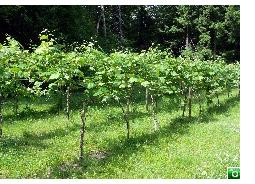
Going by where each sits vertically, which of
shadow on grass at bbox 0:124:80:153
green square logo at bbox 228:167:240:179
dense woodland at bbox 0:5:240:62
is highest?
dense woodland at bbox 0:5:240:62

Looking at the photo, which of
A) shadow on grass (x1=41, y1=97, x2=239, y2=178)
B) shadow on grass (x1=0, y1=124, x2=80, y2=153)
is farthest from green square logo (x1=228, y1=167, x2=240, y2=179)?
shadow on grass (x1=0, y1=124, x2=80, y2=153)

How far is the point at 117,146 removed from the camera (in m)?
16.4

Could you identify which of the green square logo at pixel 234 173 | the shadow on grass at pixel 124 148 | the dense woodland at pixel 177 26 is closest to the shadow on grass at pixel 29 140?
the shadow on grass at pixel 124 148

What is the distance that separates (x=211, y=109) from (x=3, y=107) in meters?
12.5

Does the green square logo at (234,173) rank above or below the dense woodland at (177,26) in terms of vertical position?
below

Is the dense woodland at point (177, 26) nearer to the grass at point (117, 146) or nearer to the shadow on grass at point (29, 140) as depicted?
the grass at point (117, 146)

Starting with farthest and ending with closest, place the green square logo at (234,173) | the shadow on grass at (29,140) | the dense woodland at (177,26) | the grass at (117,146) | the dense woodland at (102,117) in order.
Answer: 1. the dense woodland at (177,26)
2. the shadow on grass at (29,140)
3. the dense woodland at (102,117)
4. the grass at (117,146)
5. the green square logo at (234,173)

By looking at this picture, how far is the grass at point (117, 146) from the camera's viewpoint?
43.4 feet

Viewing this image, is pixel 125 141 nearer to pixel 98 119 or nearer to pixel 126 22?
pixel 98 119

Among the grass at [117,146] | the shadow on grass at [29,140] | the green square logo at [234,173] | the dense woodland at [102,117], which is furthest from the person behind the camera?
the shadow on grass at [29,140]

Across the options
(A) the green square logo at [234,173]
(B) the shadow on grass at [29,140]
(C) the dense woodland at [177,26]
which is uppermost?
(C) the dense woodland at [177,26]

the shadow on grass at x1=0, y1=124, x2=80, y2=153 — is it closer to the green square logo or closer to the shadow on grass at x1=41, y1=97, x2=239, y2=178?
the shadow on grass at x1=41, y1=97, x2=239, y2=178

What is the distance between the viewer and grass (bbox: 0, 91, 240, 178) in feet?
43.4

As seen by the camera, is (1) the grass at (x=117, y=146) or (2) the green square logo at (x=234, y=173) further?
(1) the grass at (x=117, y=146)
